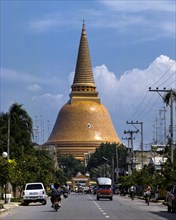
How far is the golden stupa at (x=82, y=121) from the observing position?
580ft

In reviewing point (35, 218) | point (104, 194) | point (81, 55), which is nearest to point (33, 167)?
point (104, 194)

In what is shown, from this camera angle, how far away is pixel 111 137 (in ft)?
602

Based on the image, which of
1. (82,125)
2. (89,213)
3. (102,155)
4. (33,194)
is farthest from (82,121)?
(89,213)

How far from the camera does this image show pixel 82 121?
182000 mm

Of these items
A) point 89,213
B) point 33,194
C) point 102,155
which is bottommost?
point 89,213

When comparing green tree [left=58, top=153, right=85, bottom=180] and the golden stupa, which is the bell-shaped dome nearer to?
the golden stupa

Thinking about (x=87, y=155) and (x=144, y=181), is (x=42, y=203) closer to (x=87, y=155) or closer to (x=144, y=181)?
(x=144, y=181)

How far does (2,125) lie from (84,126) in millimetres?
109484

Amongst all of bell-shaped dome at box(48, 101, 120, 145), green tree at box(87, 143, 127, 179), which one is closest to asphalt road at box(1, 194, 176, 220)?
green tree at box(87, 143, 127, 179)

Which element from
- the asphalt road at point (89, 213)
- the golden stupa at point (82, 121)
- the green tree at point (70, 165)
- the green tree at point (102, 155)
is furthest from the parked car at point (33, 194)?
the golden stupa at point (82, 121)

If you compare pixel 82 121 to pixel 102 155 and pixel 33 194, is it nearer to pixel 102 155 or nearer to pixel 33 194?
pixel 102 155

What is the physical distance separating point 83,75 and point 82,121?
13.9 metres

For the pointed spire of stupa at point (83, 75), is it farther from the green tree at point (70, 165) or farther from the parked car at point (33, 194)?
the parked car at point (33, 194)

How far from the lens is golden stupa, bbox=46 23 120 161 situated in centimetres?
17675
